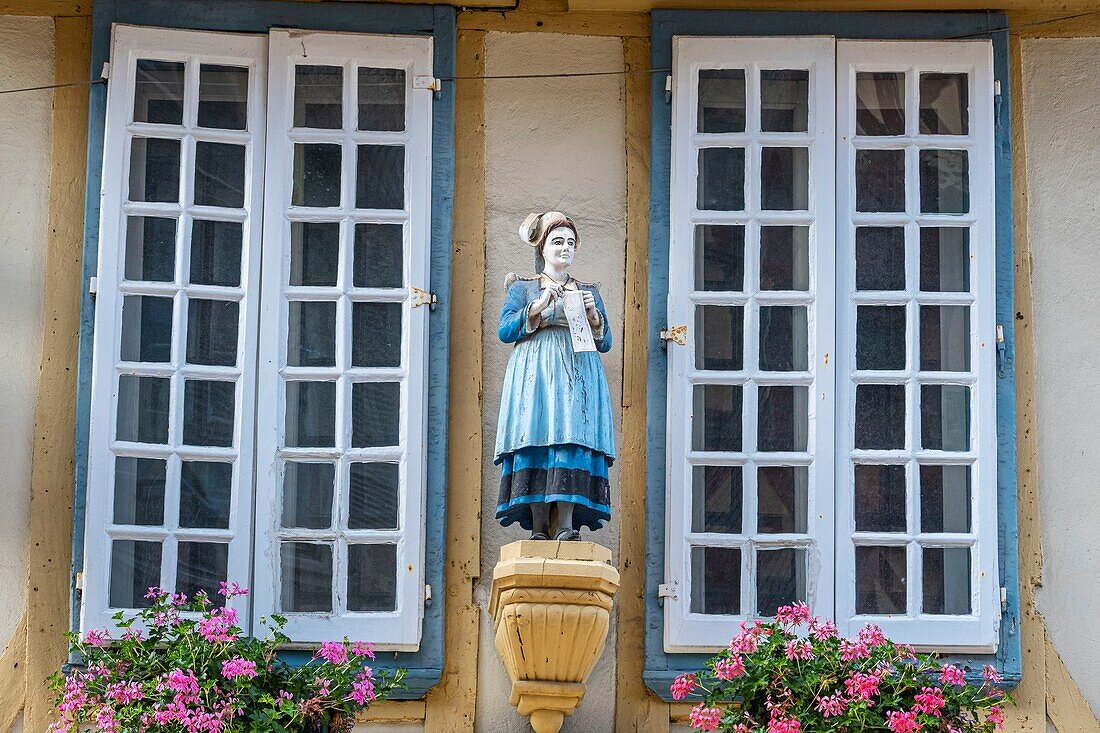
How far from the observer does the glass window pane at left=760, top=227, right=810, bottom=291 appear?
8570 millimetres

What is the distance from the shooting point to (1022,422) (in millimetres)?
8531

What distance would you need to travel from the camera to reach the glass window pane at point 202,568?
8.29m

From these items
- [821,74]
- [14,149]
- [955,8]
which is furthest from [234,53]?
[955,8]

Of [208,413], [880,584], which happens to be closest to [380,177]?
[208,413]

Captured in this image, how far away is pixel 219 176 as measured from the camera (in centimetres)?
860

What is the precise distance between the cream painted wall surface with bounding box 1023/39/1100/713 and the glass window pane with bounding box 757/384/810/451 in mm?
905

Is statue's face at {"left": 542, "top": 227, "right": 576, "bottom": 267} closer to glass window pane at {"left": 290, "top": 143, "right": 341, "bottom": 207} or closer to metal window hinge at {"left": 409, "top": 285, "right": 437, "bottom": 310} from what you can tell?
metal window hinge at {"left": 409, "top": 285, "right": 437, "bottom": 310}

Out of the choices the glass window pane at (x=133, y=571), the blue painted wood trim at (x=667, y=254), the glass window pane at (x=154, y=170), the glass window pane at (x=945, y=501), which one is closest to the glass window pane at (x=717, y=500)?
the blue painted wood trim at (x=667, y=254)

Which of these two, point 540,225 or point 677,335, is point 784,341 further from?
point 540,225

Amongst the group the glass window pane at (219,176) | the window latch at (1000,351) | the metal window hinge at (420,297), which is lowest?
the window latch at (1000,351)

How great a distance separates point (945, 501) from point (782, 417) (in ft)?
2.23

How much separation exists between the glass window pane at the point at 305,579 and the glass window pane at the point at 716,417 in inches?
57.1

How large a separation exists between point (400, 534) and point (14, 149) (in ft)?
6.92

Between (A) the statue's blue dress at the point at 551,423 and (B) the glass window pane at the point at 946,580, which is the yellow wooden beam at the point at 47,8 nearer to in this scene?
(A) the statue's blue dress at the point at 551,423
